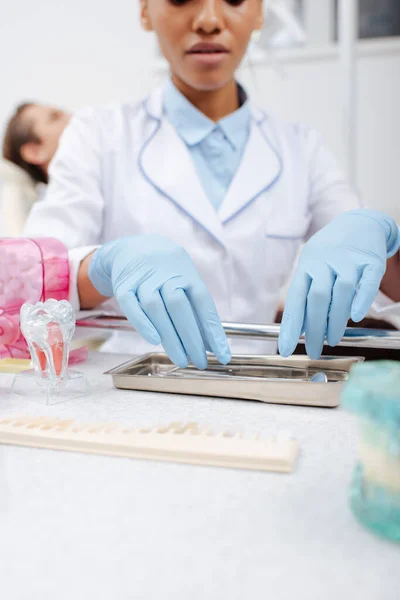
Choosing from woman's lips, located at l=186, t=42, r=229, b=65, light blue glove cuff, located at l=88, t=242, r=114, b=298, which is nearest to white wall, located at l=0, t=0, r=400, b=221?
woman's lips, located at l=186, t=42, r=229, b=65

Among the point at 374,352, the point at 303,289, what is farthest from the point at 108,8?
the point at 303,289

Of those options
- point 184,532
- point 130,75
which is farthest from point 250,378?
point 130,75

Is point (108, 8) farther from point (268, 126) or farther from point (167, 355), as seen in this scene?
point (167, 355)

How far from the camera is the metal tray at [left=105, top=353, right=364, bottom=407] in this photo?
0.57 meters

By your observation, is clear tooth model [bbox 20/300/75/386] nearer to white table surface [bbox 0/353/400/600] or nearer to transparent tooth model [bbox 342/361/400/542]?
white table surface [bbox 0/353/400/600]

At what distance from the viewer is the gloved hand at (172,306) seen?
26.3 inches

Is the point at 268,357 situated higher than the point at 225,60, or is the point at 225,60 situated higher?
the point at 225,60

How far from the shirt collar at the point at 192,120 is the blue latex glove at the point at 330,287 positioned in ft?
1.33

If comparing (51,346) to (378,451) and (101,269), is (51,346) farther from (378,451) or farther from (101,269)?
(378,451)

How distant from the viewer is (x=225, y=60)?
979 millimetres

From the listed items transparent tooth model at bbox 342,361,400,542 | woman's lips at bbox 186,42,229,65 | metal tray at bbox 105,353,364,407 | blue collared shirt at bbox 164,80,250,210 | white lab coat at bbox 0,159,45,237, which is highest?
woman's lips at bbox 186,42,229,65

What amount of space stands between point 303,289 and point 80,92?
2.04 metres

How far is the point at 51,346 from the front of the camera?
2.03ft

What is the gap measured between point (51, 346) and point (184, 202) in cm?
48
